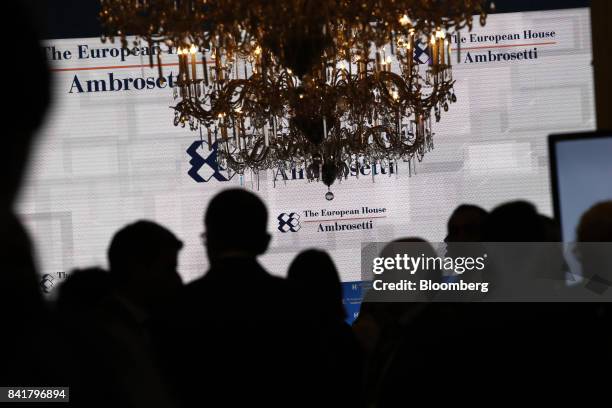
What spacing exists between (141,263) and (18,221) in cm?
264

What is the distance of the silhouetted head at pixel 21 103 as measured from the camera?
346 millimetres

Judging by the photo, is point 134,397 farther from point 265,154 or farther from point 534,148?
point 534,148

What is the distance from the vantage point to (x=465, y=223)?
3756 millimetres

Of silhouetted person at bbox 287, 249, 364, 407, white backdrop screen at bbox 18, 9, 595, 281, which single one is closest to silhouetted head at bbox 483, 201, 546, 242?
silhouetted person at bbox 287, 249, 364, 407

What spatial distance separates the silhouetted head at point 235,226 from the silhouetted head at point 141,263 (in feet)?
1.82

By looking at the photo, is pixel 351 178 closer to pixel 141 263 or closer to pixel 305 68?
pixel 305 68

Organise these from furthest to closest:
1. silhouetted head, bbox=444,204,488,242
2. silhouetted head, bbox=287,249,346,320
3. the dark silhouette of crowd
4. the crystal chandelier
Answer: the crystal chandelier
silhouetted head, bbox=444,204,488,242
silhouetted head, bbox=287,249,346,320
the dark silhouette of crowd

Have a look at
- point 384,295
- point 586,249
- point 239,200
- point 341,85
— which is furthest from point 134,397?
point 341,85

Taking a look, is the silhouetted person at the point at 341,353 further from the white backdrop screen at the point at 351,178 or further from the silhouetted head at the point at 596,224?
the white backdrop screen at the point at 351,178

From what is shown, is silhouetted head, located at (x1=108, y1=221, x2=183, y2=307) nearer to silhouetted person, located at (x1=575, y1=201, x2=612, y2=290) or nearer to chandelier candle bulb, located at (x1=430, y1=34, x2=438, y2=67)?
silhouetted person, located at (x1=575, y1=201, x2=612, y2=290)

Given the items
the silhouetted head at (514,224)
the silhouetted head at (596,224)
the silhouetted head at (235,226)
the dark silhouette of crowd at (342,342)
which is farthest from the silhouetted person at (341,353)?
the silhouetted head at (596,224)

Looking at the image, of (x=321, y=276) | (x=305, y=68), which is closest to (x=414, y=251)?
(x=321, y=276)

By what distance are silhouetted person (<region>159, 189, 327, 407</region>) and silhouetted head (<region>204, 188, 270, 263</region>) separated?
0.06 meters

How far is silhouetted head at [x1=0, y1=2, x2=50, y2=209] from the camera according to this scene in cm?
35
